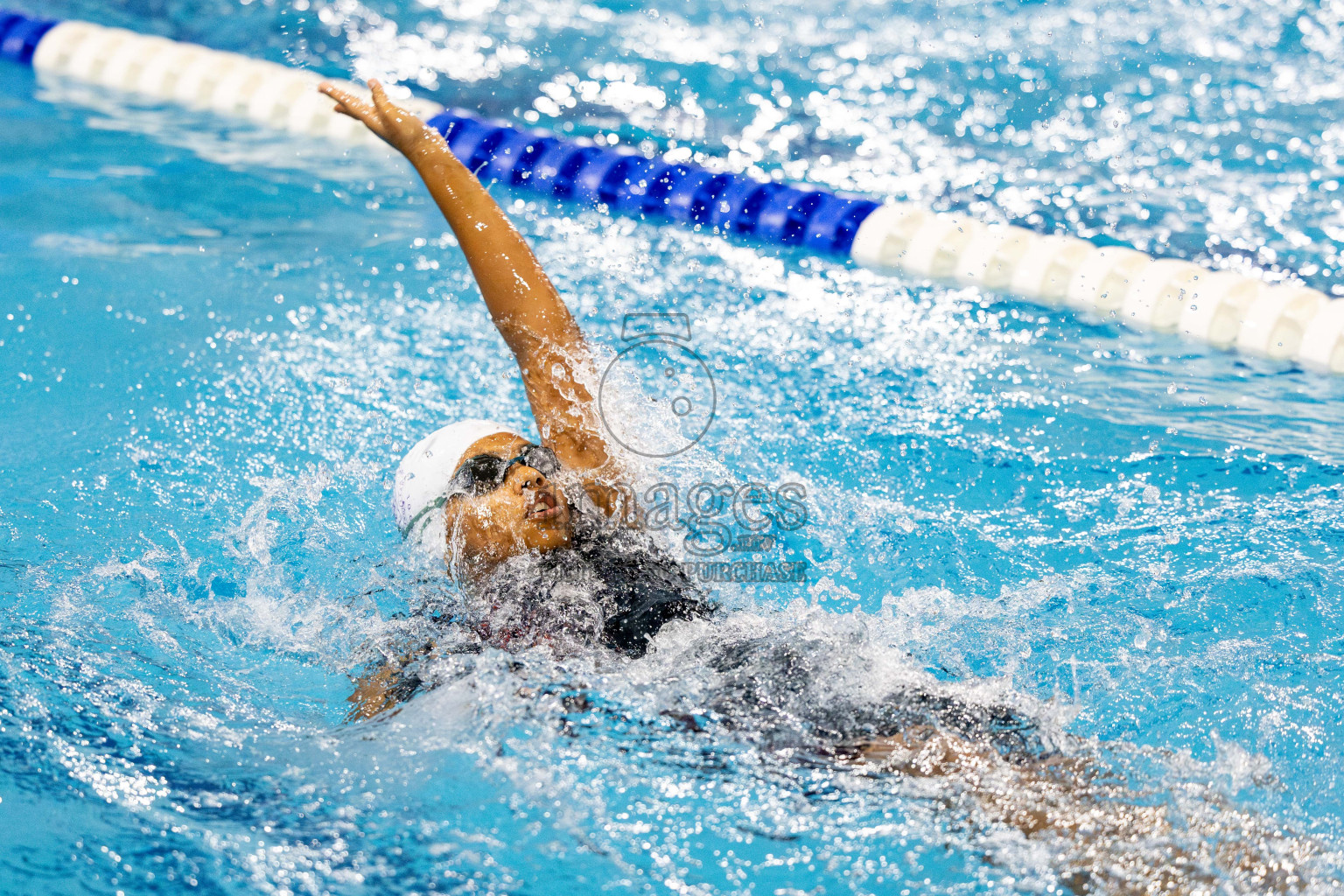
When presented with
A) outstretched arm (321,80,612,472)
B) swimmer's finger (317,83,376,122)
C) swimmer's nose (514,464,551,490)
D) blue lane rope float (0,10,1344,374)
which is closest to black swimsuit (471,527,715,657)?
swimmer's nose (514,464,551,490)

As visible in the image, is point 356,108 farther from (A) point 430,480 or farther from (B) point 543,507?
(B) point 543,507

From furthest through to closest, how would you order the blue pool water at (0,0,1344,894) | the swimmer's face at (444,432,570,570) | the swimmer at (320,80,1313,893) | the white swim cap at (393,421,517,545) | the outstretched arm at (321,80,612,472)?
the outstretched arm at (321,80,612,472) → the white swim cap at (393,421,517,545) → the swimmer's face at (444,432,570,570) → the blue pool water at (0,0,1344,894) → the swimmer at (320,80,1313,893)

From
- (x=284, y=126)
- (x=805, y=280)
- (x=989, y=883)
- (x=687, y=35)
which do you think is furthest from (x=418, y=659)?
(x=687, y=35)

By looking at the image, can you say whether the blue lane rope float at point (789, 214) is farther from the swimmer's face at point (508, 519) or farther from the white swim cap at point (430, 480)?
the swimmer's face at point (508, 519)

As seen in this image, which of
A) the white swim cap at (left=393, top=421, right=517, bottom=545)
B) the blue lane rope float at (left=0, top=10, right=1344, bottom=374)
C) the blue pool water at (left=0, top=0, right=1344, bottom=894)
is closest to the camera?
the blue pool water at (left=0, top=0, right=1344, bottom=894)

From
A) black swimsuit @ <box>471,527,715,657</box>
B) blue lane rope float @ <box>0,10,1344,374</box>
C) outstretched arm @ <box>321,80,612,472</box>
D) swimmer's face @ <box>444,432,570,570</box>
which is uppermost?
blue lane rope float @ <box>0,10,1344,374</box>

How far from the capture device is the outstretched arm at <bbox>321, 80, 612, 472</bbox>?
2547mm

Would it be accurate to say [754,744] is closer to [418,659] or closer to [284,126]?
[418,659]

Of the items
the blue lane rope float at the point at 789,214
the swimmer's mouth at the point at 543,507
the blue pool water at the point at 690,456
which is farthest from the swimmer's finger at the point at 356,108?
the blue lane rope float at the point at 789,214

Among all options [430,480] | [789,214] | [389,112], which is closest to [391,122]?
[389,112]

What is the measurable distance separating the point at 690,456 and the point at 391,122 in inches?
47.5

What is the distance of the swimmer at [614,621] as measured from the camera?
6.28 feet

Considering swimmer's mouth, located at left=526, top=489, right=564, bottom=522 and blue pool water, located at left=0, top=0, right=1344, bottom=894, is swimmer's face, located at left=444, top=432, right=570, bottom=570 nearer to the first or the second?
swimmer's mouth, located at left=526, top=489, right=564, bottom=522

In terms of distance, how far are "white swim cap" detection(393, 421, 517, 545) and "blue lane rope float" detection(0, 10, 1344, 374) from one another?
2.32m
